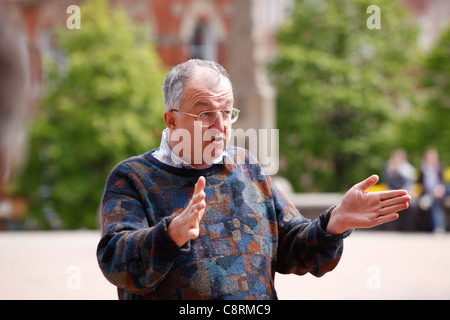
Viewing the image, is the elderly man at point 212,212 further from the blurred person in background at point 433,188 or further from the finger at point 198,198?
the blurred person in background at point 433,188

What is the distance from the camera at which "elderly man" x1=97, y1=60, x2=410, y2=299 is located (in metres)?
2.24

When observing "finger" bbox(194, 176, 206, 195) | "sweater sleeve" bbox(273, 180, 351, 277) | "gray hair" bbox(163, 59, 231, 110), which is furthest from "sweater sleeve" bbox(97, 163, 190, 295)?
"sweater sleeve" bbox(273, 180, 351, 277)

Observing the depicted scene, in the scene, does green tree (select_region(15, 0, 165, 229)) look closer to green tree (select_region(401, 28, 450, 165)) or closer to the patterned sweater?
green tree (select_region(401, 28, 450, 165))

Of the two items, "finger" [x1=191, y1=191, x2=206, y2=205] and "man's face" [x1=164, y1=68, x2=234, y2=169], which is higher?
"man's face" [x1=164, y1=68, x2=234, y2=169]

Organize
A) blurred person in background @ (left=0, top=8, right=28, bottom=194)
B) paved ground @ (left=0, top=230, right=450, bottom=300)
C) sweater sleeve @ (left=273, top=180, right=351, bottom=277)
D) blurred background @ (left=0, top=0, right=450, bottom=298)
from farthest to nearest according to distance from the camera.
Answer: blurred background @ (left=0, top=0, right=450, bottom=298)
paved ground @ (left=0, top=230, right=450, bottom=300)
sweater sleeve @ (left=273, top=180, right=351, bottom=277)
blurred person in background @ (left=0, top=8, right=28, bottom=194)

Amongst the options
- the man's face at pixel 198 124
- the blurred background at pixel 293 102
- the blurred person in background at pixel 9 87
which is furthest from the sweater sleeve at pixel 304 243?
the blurred background at pixel 293 102

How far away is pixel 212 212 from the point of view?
233cm

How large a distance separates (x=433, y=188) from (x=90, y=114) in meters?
14.2

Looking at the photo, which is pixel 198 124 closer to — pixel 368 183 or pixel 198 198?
pixel 198 198

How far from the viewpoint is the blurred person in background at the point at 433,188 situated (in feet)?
47.3

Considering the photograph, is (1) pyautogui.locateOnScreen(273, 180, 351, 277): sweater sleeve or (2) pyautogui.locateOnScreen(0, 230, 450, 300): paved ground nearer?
(1) pyautogui.locateOnScreen(273, 180, 351, 277): sweater sleeve

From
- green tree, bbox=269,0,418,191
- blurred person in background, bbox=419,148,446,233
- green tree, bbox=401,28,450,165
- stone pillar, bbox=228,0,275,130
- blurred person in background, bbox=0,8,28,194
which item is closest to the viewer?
blurred person in background, bbox=0,8,28,194

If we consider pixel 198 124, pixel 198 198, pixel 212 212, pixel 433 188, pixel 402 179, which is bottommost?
pixel 433 188

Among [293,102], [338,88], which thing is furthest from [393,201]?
[293,102]
